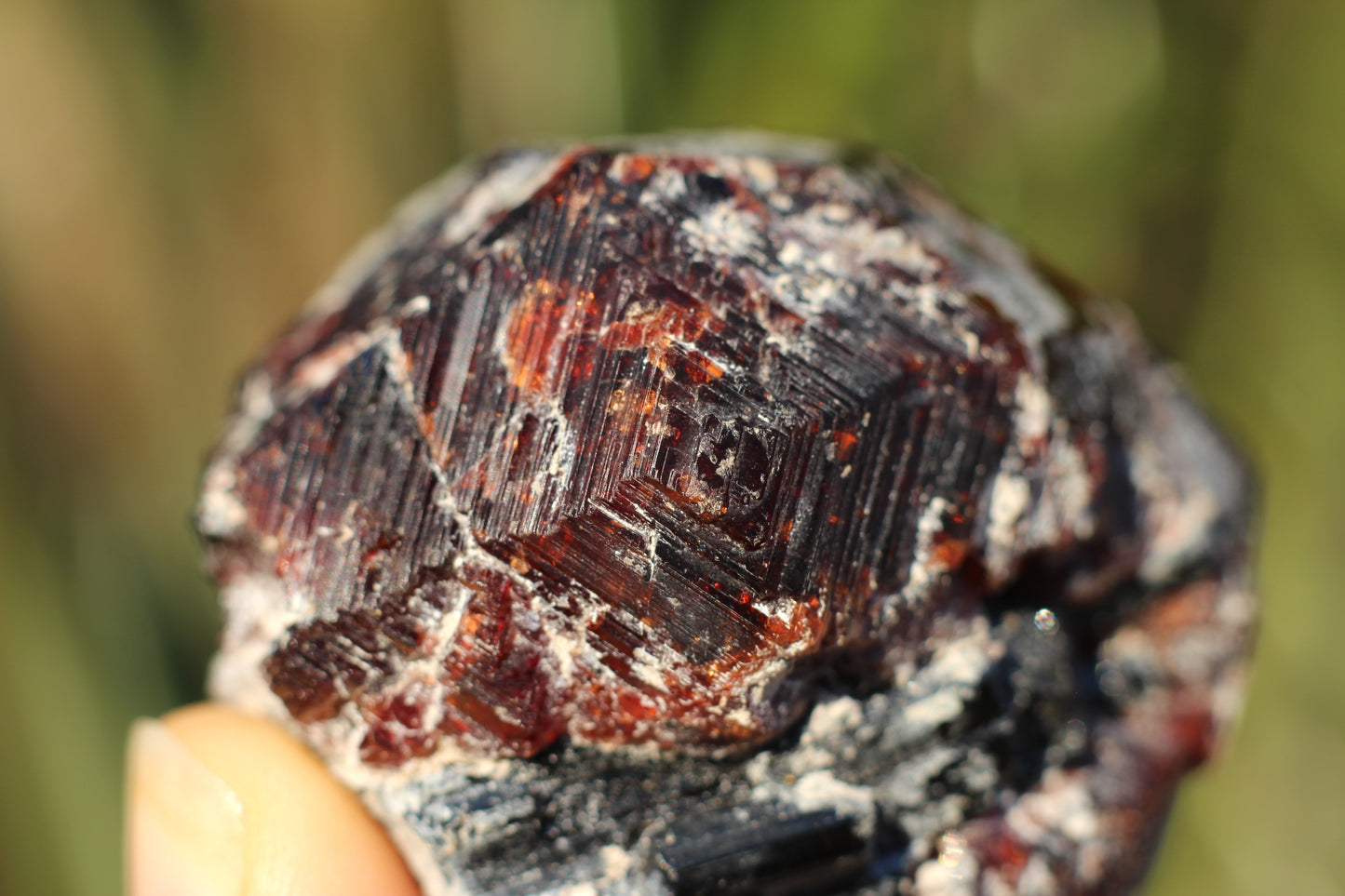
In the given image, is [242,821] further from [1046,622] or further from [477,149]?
[477,149]

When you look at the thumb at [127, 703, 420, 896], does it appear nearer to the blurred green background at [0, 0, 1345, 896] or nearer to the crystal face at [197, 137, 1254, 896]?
the crystal face at [197, 137, 1254, 896]

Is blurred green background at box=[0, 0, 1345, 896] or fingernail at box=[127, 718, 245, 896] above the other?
blurred green background at box=[0, 0, 1345, 896]

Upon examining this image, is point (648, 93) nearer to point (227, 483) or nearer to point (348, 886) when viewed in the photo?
point (227, 483)

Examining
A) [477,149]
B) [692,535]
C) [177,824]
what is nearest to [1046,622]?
[692,535]

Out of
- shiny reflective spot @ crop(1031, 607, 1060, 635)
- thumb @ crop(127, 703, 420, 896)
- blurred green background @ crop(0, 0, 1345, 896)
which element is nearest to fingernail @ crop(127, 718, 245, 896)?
thumb @ crop(127, 703, 420, 896)

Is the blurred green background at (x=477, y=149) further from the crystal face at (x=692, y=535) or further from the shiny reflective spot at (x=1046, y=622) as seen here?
the shiny reflective spot at (x=1046, y=622)

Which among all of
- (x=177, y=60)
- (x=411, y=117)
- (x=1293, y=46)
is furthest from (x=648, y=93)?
(x=1293, y=46)
